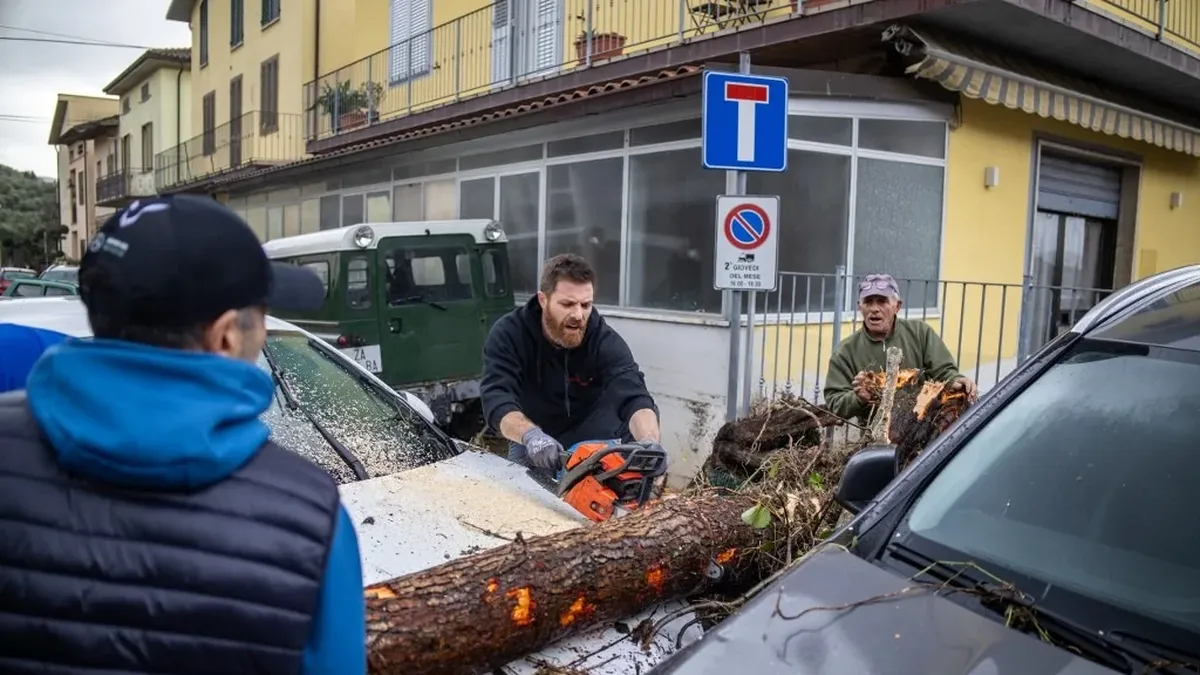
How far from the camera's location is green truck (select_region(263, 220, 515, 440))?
26.3 ft

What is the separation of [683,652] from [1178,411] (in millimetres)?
1391

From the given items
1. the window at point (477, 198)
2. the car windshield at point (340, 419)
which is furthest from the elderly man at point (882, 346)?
the window at point (477, 198)

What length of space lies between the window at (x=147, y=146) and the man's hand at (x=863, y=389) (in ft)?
107

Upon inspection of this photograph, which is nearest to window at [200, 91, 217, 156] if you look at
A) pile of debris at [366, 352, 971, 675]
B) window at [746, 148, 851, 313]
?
window at [746, 148, 851, 313]

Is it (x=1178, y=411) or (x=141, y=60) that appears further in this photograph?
(x=141, y=60)

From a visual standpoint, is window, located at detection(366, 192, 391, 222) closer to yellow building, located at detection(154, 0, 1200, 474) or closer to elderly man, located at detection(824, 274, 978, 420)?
yellow building, located at detection(154, 0, 1200, 474)

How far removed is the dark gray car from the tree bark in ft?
2.03

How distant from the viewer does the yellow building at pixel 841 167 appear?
25.0 ft

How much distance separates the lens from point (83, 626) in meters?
1.10

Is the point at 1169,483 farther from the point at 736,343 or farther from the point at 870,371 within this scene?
the point at 736,343

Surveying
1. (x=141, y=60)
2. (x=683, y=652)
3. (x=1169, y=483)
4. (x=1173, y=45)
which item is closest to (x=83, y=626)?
(x=683, y=652)

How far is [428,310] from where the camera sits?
8.35 metres

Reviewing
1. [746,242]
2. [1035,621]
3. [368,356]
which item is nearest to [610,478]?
[1035,621]

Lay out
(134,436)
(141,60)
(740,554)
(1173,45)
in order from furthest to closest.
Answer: (141,60) < (1173,45) < (740,554) < (134,436)
